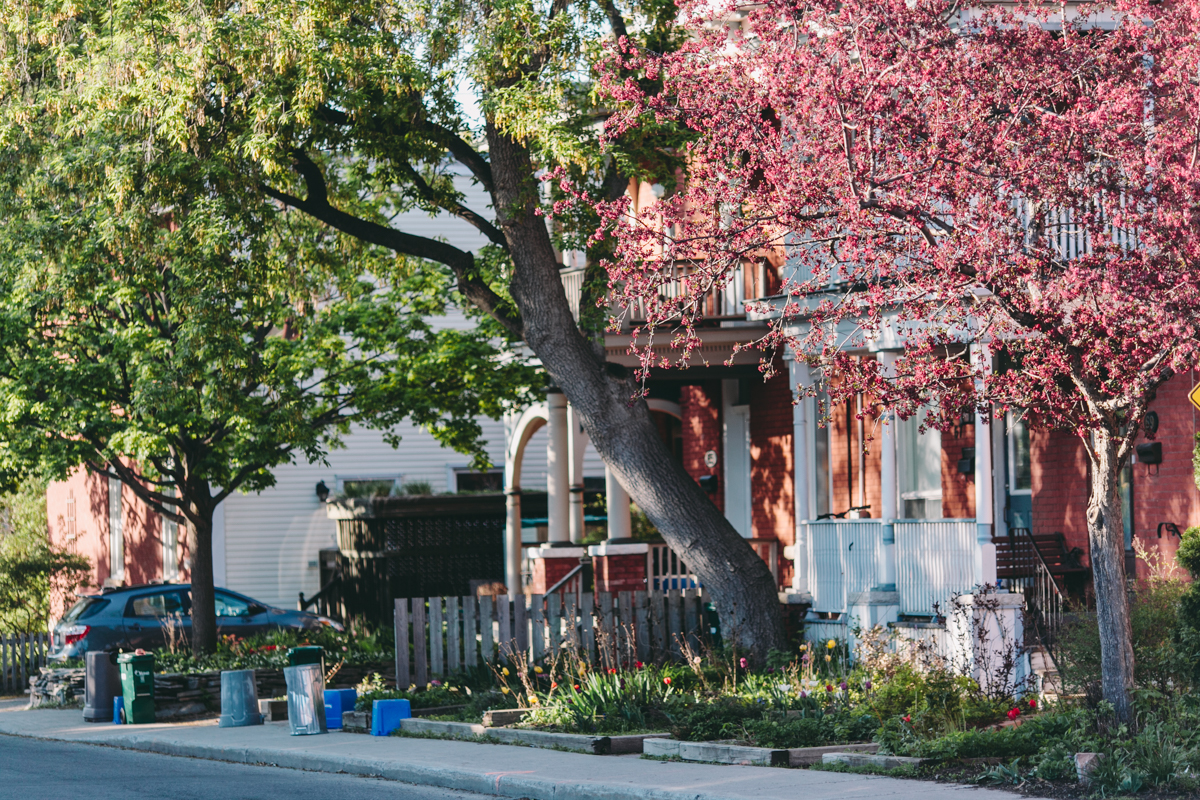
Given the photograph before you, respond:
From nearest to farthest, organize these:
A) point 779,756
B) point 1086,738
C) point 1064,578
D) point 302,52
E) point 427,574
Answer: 1. point 1086,738
2. point 779,756
3. point 302,52
4. point 1064,578
5. point 427,574

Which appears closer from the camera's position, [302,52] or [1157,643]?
[1157,643]

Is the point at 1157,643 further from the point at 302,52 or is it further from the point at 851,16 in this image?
the point at 302,52

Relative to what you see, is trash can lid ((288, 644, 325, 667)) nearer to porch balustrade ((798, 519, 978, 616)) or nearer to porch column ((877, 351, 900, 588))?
porch balustrade ((798, 519, 978, 616))

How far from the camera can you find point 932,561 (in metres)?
15.6

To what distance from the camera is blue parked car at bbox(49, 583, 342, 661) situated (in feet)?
69.1

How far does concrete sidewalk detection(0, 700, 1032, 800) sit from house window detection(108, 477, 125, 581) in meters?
14.9

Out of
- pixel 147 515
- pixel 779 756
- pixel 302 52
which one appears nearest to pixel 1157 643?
pixel 779 756

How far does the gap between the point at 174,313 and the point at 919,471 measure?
10.2 m

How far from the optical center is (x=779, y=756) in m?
11.3

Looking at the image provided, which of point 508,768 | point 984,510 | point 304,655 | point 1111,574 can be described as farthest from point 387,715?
point 1111,574

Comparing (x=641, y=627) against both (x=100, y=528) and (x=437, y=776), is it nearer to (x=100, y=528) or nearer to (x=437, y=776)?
(x=437, y=776)

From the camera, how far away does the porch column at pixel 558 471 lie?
69.1 ft

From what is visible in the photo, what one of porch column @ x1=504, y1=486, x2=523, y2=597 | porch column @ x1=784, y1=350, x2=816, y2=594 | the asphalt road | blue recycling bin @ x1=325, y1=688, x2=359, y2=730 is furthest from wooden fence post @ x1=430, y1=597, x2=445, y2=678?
porch column @ x1=504, y1=486, x2=523, y2=597

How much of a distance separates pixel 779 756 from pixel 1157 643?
3657mm
